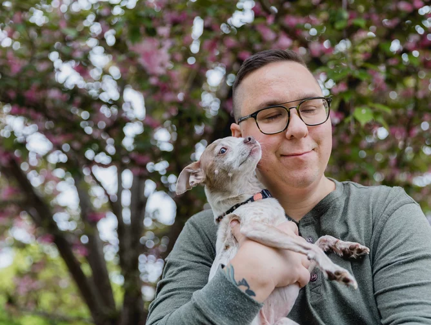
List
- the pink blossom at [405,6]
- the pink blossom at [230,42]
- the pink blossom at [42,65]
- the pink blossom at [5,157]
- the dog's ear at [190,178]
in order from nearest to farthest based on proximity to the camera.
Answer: the dog's ear at [190,178] < the pink blossom at [405,6] < the pink blossom at [230,42] < the pink blossom at [42,65] < the pink blossom at [5,157]

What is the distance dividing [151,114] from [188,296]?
3.42 meters

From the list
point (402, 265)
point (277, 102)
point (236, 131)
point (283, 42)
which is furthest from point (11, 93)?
point (402, 265)

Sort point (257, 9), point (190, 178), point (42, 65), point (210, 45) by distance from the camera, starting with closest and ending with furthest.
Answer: point (190, 178), point (257, 9), point (210, 45), point (42, 65)

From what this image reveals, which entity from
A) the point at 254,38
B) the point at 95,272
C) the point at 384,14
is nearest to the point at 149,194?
the point at 95,272

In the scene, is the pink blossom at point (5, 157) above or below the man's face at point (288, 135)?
below

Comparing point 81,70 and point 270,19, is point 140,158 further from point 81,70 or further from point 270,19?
point 270,19

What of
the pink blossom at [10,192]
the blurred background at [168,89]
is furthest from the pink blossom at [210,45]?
the pink blossom at [10,192]

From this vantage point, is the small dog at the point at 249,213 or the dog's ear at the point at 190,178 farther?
the dog's ear at the point at 190,178

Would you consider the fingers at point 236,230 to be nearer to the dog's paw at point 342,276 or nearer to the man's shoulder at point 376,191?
the dog's paw at point 342,276

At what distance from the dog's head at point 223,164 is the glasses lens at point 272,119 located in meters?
0.09

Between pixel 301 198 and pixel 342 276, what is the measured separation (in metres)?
0.52

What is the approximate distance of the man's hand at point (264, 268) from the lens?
187 centimetres

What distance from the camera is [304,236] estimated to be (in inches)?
88.3

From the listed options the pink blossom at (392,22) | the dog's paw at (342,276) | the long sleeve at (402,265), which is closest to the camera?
the long sleeve at (402,265)
